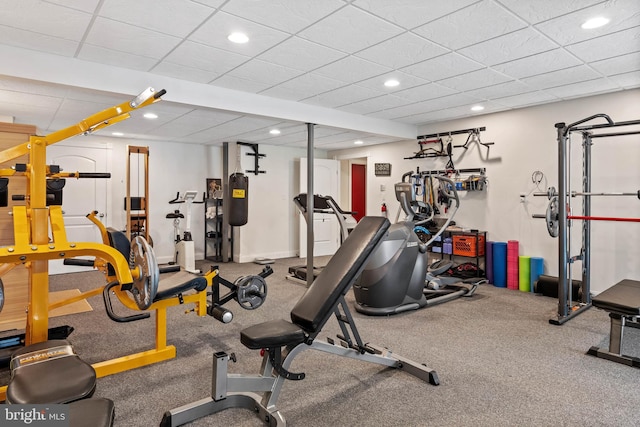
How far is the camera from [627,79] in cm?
409

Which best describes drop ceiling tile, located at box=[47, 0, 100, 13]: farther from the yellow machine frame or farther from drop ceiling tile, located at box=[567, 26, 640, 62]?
drop ceiling tile, located at box=[567, 26, 640, 62]

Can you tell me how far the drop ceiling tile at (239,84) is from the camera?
4090 mm

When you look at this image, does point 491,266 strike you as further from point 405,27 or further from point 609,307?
point 405,27

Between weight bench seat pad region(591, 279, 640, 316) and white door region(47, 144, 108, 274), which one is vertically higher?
white door region(47, 144, 108, 274)

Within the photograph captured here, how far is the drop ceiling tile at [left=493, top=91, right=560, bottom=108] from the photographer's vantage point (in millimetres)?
4680

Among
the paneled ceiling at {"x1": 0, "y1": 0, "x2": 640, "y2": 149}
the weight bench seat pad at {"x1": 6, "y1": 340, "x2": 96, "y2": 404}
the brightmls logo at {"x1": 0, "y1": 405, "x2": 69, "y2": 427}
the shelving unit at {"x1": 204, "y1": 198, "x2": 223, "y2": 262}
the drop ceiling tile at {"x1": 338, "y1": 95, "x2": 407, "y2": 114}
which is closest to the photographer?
the brightmls logo at {"x1": 0, "y1": 405, "x2": 69, "y2": 427}

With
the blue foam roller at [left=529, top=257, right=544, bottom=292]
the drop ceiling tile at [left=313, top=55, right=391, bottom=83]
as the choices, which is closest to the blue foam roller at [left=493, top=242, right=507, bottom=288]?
the blue foam roller at [left=529, top=257, right=544, bottom=292]

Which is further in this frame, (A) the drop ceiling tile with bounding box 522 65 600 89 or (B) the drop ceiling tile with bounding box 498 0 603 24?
(A) the drop ceiling tile with bounding box 522 65 600 89

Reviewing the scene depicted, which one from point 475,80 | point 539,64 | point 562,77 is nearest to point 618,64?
point 562,77

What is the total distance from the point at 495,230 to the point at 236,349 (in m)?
4.30

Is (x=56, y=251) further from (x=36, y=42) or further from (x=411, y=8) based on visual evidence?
(x=411, y=8)

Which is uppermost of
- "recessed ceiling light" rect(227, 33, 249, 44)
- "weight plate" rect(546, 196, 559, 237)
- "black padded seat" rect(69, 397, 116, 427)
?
"recessed ceiling light" rect(227, 33, 249, 44)

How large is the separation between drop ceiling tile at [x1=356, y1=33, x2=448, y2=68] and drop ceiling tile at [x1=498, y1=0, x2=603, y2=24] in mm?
692

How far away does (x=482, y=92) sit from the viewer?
4.59m
